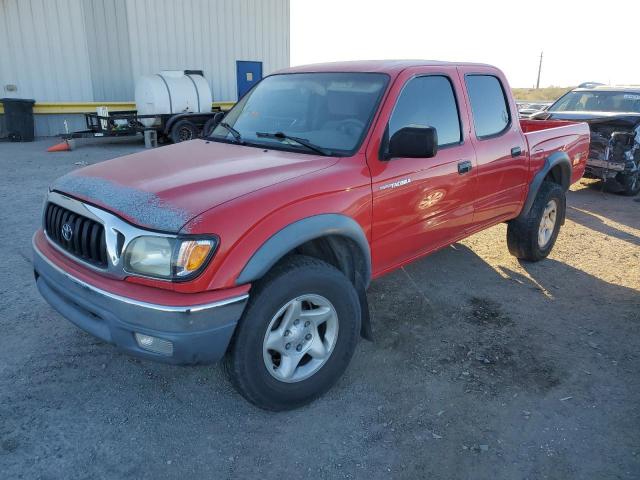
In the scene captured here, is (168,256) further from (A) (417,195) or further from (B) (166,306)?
(A) (417,195)

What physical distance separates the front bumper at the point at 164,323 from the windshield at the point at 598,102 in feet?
31.6

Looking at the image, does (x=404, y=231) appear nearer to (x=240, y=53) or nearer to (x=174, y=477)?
(x=174, y=477)

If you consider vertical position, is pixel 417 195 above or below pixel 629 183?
above

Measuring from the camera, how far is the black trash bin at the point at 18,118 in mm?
13805

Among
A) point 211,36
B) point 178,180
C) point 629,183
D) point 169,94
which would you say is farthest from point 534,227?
point 211,36

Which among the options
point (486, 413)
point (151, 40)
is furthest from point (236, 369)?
point (151, 40)

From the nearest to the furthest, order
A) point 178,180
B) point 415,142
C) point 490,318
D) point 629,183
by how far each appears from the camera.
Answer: point 178,180, point 415,142, point 490,318, point 629,183

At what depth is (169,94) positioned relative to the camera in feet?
45.3

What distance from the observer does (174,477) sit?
8.01 ft

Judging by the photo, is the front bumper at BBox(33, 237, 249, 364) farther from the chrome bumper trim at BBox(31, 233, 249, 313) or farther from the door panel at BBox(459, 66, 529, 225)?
the door panel at BBox(459, 66, 529, 225)

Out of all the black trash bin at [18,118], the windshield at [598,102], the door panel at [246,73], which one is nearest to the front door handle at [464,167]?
the windshield at [598,102]

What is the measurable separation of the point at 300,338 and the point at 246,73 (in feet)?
56.3

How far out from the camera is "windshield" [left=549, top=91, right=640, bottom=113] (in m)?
9.43

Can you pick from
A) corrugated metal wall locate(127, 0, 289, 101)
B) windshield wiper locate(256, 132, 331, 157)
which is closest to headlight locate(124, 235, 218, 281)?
windshield wiper locate(256, 132, 331, 157)
